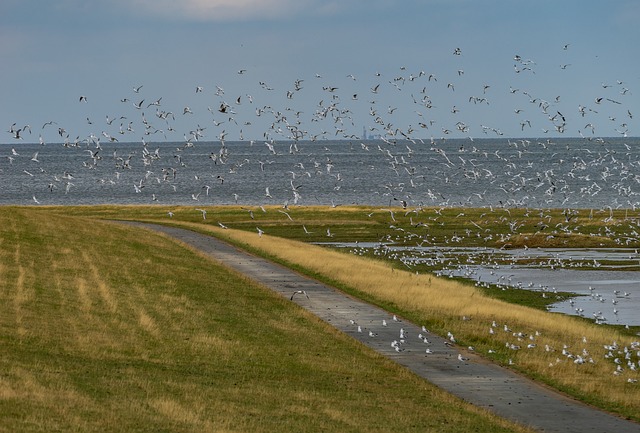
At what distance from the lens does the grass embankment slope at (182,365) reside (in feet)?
68.7

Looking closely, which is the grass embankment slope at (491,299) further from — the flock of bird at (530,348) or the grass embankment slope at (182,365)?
the grass embankment slope at (182,365)

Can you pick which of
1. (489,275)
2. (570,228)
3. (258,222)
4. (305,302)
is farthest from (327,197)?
(305,302)

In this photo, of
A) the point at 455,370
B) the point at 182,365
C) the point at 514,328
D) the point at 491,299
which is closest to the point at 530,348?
the point at 514,328

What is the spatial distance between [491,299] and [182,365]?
20.5 m

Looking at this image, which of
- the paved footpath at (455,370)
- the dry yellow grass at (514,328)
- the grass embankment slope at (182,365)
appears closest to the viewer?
the grass embankment slope at (182,365)

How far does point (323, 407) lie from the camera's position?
22953 mm

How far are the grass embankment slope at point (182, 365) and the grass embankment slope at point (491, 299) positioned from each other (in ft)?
13.0

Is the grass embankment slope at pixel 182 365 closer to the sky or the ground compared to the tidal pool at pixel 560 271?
closer to the sky

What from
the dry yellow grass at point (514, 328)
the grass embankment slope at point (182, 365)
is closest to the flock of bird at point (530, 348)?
the dry yellow grass at point (514, 328)

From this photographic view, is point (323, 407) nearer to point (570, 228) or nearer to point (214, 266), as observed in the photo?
point (214, 266)

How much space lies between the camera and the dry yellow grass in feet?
91.1

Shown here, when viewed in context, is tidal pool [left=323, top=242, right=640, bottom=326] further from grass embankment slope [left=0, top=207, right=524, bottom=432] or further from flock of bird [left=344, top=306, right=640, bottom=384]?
grass embankment slope [left=0, top=207, right=524, bottom=432]

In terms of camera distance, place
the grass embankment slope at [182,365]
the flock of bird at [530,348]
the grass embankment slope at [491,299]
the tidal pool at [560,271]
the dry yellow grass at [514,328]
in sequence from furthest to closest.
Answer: the tidal pool at [560,271]
the flock of bird at [530,348]
the grass embankment slope at [491,299]
the dry yellow grass at [514,328]
the grass embankment slope at [182,365]

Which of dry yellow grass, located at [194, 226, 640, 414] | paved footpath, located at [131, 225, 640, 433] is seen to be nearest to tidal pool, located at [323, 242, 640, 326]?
dry yellow grass, located at [194, 226, 640, 414]
